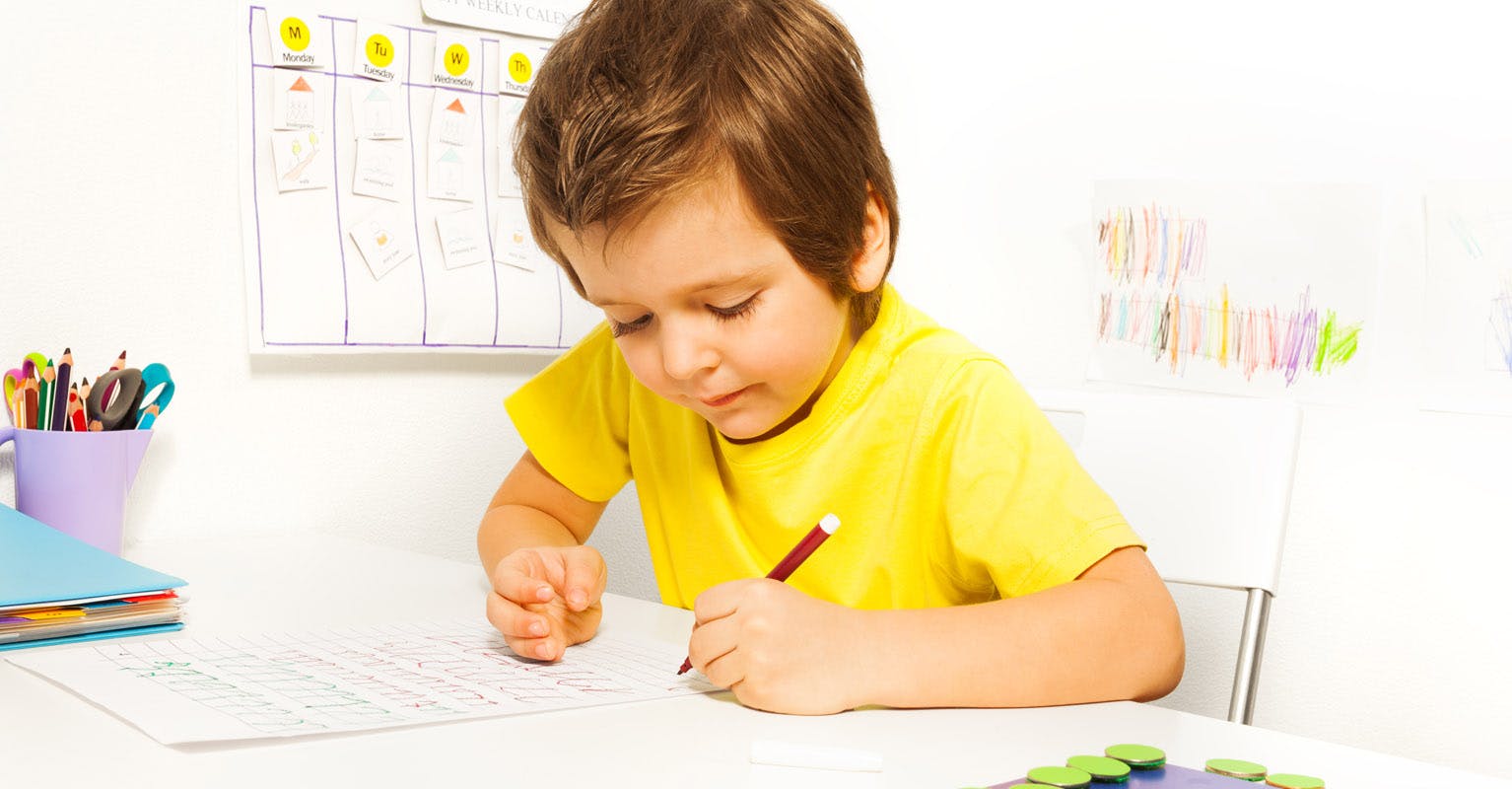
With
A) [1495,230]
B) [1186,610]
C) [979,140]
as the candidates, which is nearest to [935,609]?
[1186,610]

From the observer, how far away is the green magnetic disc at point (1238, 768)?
516 millimetres

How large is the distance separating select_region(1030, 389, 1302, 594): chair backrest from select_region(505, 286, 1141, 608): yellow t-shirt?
0.15 m

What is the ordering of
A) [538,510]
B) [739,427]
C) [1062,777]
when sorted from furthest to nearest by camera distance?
[538,510], [739,427], [1062,777]

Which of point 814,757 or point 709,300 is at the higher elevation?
point 709,300

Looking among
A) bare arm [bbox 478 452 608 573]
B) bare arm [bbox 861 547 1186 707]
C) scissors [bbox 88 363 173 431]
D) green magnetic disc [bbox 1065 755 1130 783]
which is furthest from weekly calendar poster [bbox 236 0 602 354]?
green magnetic disc [bbox 1065 755 1130 783]

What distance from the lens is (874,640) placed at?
0.65 metres

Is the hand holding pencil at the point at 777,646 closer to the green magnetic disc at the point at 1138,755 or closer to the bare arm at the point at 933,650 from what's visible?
the bare arm at the point at 933,650

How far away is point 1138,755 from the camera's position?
527 mm

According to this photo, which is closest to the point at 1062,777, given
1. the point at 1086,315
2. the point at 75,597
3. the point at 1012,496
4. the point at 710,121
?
the point at 1012,496

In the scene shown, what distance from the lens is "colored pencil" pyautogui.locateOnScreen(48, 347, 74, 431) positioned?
942 mm

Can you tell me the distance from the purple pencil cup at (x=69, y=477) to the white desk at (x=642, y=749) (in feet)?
1.04

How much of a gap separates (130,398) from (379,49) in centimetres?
39

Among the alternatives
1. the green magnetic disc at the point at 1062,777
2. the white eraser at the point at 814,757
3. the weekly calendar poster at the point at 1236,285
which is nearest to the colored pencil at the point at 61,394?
the white eraser at the point at 814,757

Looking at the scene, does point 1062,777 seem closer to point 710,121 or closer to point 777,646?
point 777,646
